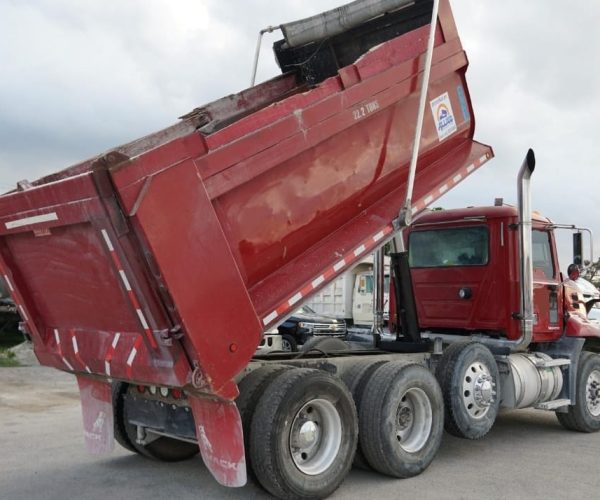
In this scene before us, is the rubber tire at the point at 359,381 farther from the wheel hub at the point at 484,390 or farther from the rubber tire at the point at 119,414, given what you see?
the rubber tire at the point at 119,414

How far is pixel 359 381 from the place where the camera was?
5418 millimetres

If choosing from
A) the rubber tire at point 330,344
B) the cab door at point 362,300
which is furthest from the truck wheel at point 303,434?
the cab door at point 362,300

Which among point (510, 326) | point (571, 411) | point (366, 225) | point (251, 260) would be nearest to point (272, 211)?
point (251, 260)

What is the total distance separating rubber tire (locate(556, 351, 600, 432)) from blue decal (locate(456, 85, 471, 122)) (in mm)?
3336

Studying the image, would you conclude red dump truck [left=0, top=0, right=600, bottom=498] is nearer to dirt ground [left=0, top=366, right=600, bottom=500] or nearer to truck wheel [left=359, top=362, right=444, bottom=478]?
truck wheel [left=359, top=362, right=444, bottom=478]

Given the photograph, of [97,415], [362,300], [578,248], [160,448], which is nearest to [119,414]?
[97,415]

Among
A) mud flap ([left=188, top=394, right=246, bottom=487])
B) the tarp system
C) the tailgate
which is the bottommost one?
mud flap ([left=188, top=394, right=246, bottom=487])

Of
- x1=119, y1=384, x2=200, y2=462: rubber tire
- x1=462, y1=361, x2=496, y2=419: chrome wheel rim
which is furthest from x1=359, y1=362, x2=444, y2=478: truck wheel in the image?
x1=119, y1=384, x2=200, y2=462: rubber tire

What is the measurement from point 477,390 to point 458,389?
325 millimetres

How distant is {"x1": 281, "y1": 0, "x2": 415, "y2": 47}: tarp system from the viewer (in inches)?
247

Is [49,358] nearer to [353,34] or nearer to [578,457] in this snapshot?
[353,34]

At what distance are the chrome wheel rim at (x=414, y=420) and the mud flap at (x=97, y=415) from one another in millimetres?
2405

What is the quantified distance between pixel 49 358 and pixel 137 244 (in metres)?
1.81

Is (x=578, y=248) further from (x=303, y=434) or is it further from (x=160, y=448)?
(x=160, y=448)
